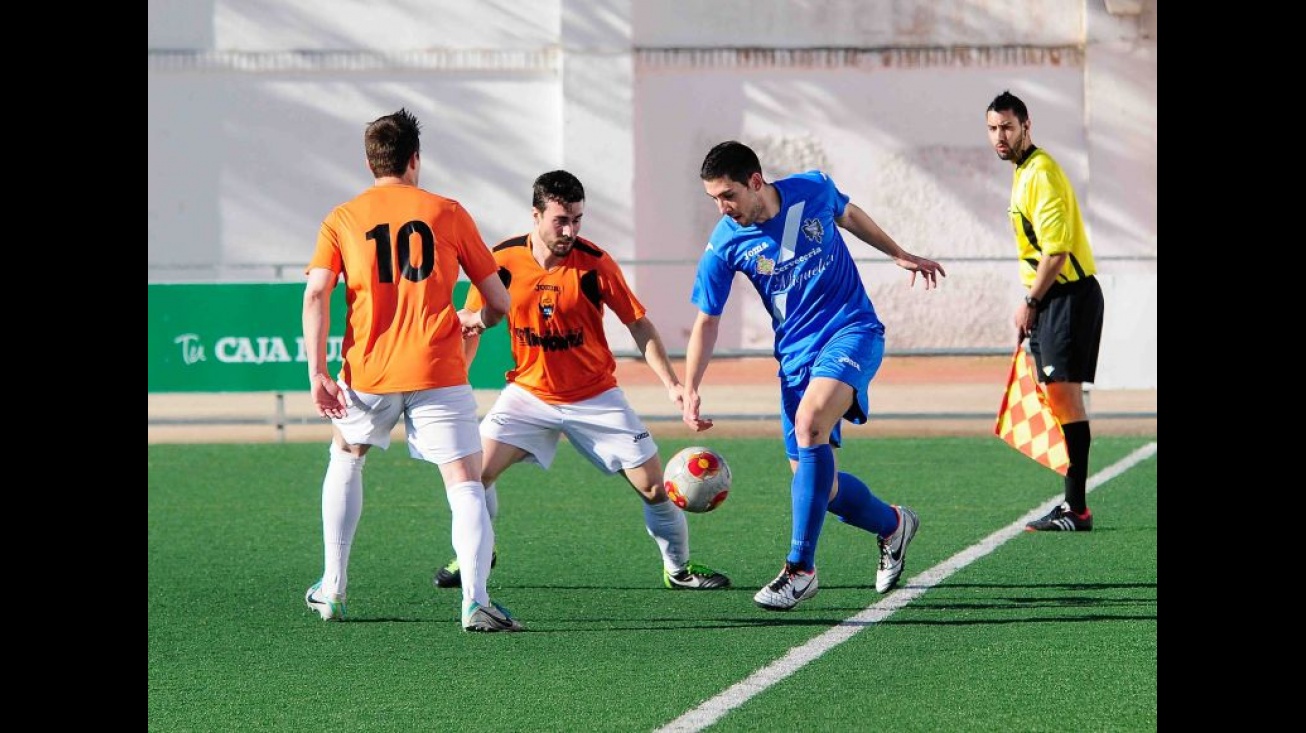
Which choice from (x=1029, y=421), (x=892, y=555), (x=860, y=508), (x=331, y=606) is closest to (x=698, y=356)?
(x=860, y=508)

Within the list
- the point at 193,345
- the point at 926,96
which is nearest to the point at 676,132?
the point at 926,96

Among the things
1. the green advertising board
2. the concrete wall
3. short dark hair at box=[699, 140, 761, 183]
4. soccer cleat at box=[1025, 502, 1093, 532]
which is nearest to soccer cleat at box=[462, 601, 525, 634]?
short dark hair at box=[699, 140, 761, 183]

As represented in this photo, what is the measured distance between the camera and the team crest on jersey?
7.77m

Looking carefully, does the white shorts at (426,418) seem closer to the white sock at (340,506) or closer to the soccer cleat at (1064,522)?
the white sock at (340,506)

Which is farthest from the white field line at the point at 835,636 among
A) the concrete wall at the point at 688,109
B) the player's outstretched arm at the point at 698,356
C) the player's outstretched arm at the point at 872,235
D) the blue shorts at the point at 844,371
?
the concrete wall at the point at 688,109

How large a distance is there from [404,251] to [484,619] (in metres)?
1.38

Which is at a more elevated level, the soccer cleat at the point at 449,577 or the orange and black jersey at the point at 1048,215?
the orange and black jersey at the point at 1048,215

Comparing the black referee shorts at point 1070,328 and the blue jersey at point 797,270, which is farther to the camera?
the black referee shorts at point 1070,328

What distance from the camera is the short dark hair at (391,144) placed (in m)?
7.20

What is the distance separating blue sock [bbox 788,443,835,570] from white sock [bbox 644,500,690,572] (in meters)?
0.75

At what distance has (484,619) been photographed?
724 cm

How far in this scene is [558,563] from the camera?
9227mm

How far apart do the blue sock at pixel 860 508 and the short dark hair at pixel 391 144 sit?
7.31 feet
